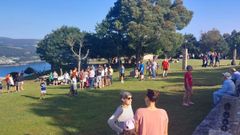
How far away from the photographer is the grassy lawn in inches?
696

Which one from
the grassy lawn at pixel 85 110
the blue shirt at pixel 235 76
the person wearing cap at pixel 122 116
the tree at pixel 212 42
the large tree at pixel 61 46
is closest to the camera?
the person wearing cap at pixel 122 116

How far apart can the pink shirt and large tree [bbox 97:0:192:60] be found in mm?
51103

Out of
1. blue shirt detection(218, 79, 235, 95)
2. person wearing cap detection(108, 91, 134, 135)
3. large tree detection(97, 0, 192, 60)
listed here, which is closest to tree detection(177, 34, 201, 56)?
large tree detection(97, 0, 192, 60)

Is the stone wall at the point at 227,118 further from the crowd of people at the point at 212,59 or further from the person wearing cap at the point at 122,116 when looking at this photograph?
the crowd of people at the point at 212,59

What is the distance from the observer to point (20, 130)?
18.4m

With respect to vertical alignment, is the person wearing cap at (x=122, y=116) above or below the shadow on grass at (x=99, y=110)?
above

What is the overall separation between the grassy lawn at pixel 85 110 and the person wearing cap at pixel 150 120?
27.8 ft

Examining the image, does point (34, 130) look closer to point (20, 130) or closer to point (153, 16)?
point (20, 130)

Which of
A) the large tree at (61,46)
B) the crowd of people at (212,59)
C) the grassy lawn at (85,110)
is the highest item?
the large tree at (61,46)

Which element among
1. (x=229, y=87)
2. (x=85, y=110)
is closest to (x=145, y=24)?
(x=85, y=110)

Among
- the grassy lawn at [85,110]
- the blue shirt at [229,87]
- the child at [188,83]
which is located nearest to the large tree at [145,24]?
the grassy lawn at [85,110]

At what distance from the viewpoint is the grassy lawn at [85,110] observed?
17672 mm

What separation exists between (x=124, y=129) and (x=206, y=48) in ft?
317

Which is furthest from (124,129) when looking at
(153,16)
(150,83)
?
(153,16)
